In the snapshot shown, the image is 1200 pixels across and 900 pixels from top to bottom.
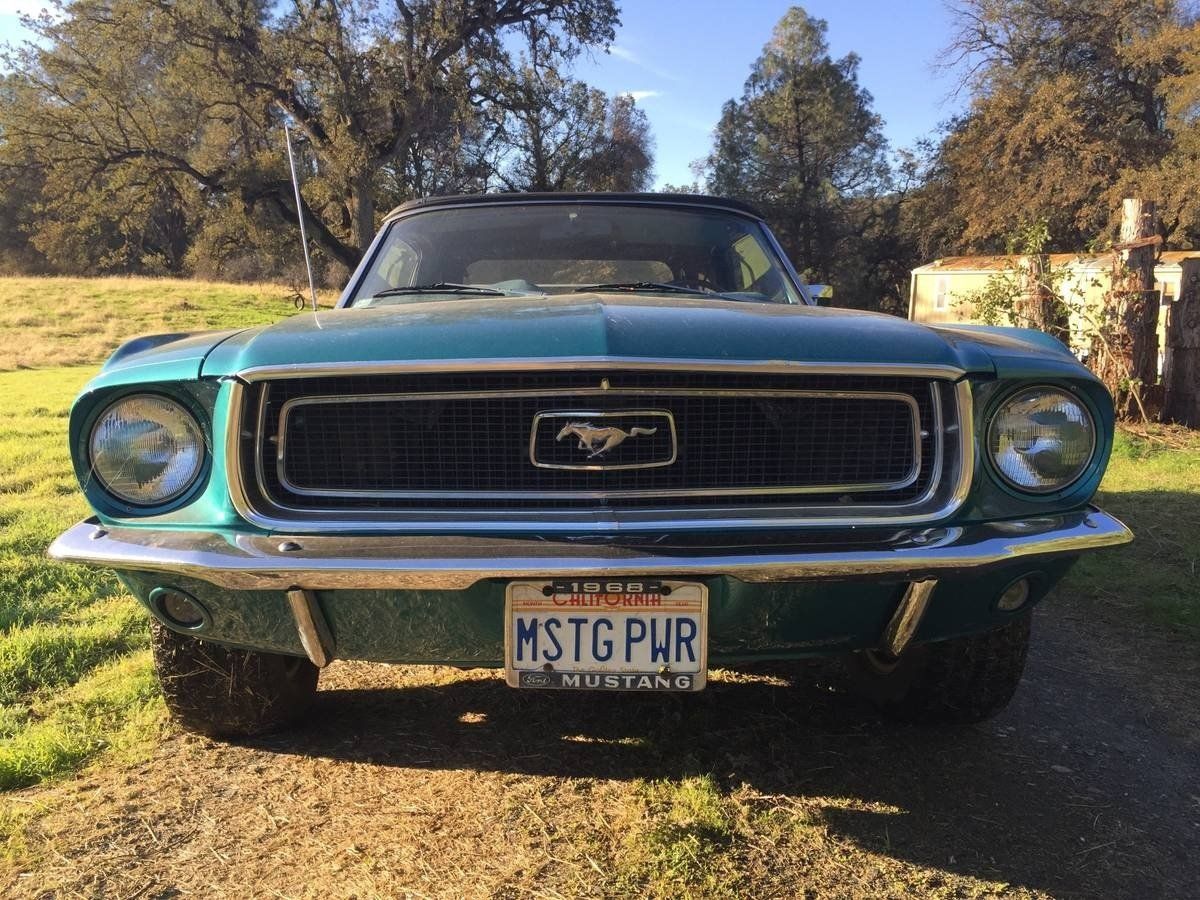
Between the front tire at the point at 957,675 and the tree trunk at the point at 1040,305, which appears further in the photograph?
the tree trunk at the point at 1040,305

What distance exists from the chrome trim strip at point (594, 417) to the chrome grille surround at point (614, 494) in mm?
23

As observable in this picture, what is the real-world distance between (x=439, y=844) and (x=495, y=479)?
895 mm

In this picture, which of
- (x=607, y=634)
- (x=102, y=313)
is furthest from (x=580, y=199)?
(x=102, y=313)

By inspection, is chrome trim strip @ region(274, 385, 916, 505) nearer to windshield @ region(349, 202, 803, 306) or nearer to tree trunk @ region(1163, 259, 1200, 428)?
windshield @ region(349, 202, 803, 306)

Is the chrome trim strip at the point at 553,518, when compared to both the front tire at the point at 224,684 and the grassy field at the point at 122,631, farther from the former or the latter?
the grassy field at the point at 122,631

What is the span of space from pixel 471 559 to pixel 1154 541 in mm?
4411

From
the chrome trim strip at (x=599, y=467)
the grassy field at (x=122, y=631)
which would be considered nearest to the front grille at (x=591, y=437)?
the chrome trim strip at (x=599, y=467)

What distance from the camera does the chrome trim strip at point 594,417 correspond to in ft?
6.25

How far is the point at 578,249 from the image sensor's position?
3260 mm

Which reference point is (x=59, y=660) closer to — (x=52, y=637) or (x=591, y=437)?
(x=52, y=637)

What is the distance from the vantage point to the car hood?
1.88 meters

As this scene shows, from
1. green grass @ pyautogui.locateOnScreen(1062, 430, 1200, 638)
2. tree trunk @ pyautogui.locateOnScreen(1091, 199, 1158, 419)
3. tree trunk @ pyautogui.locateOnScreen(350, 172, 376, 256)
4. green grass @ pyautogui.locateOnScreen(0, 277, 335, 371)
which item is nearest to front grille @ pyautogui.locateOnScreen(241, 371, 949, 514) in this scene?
green grass @ pyautogui.locateOnScreen(1062, 430, 1200, 638)

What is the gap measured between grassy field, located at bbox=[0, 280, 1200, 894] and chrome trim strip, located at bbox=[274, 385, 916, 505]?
33.0 inches

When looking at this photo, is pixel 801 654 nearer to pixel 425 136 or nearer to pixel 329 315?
pixel 329 315
